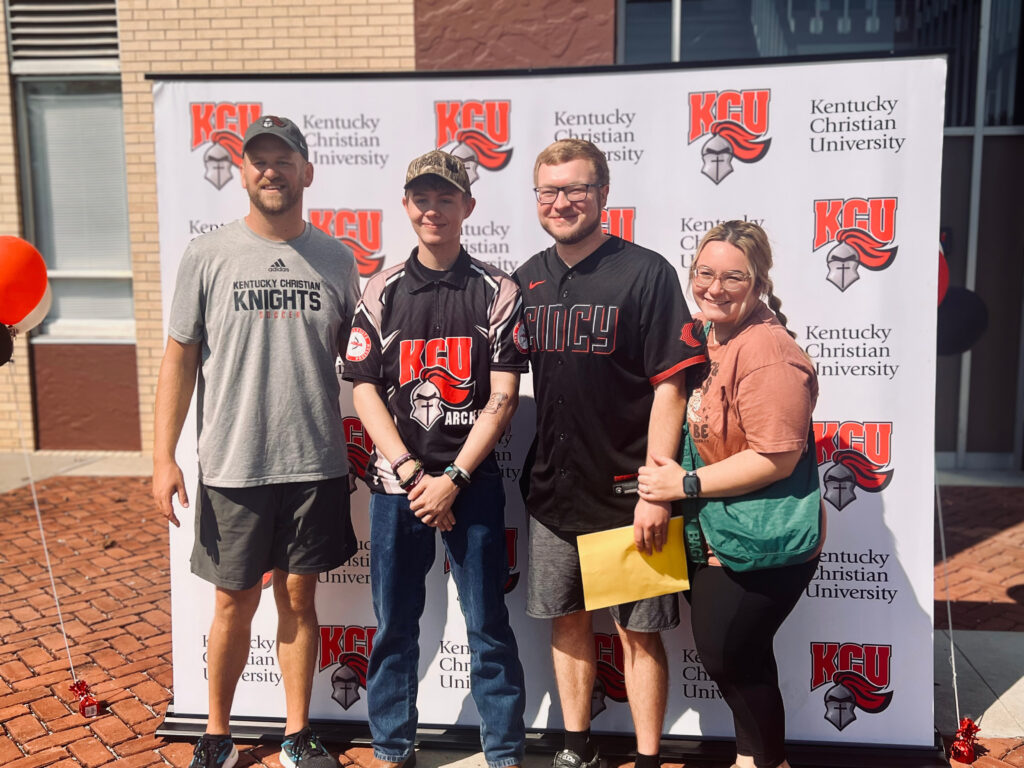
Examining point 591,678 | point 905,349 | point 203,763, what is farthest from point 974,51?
point 203,763

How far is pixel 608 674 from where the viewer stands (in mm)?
3395

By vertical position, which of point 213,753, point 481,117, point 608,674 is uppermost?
point 481,117

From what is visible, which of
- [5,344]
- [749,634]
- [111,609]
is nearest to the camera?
[749,634]

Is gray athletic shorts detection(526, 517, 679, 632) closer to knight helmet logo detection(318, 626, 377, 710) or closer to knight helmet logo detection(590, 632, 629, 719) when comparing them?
knight helmet logo detection(590, 632, 629, 719)

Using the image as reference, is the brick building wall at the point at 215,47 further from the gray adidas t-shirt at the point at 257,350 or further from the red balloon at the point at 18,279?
the gray adidas t-shirt at the point at 257,350

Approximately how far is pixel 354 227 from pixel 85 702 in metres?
2.38

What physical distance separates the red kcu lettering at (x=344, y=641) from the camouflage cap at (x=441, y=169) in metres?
1.85

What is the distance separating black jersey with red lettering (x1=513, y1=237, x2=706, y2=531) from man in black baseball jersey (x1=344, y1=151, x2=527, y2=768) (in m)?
0.14

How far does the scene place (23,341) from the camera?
8.52m

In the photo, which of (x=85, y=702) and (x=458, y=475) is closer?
(x=458, y=475)

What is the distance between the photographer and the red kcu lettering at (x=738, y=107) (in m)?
3.15

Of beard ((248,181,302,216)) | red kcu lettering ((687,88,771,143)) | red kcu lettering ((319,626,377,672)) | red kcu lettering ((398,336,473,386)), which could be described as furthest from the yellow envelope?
beard ((248,181,302,216))

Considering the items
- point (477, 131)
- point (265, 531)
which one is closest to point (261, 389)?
point (265, 531)

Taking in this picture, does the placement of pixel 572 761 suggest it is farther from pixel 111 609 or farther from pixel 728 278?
pixel 111 609
